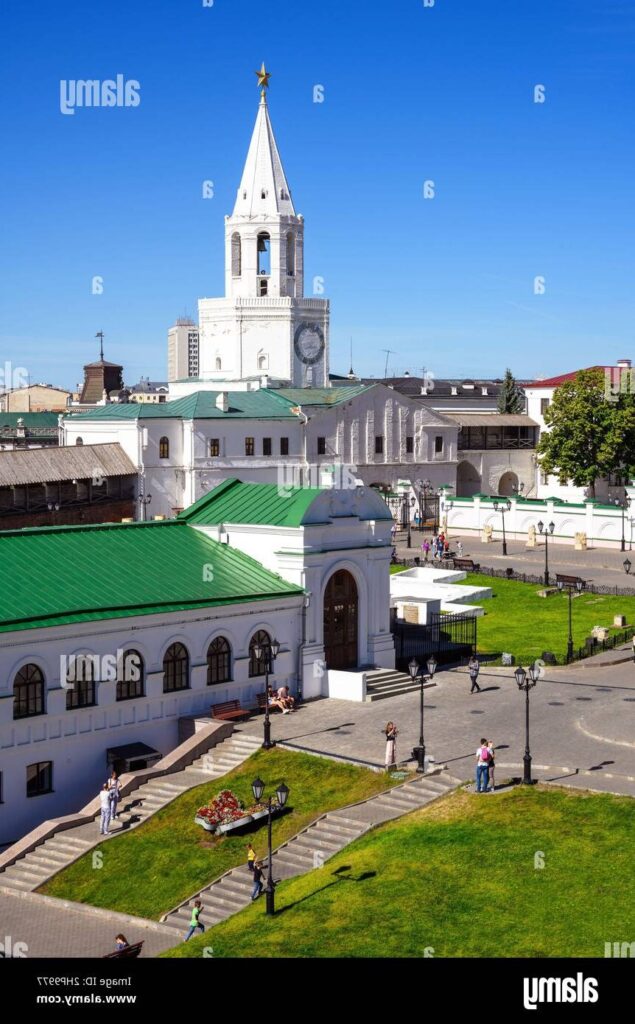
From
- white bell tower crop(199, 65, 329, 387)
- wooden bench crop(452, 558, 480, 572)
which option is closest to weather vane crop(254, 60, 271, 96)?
white bell tower crop(199, 65, 329, 387)

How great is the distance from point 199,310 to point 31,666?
65.4m

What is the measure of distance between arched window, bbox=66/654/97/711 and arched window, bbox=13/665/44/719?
2.53ft

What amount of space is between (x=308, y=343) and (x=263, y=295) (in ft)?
15.2

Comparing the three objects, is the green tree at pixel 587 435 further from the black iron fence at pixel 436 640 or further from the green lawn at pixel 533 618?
the black iron fence at pixel 436 640

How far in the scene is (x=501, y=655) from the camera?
149 ft

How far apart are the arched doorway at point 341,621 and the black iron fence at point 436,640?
2209mm

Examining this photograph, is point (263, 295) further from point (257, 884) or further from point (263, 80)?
point (257, 884)

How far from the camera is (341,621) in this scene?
40562 mm

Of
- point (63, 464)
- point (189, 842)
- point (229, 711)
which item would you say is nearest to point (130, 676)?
point (229, 711)

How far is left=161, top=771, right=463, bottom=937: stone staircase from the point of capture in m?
27.0

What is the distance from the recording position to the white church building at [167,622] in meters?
32.7

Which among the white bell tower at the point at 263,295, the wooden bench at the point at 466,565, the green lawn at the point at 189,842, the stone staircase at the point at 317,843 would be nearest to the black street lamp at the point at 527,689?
the stone staircase at the point at 317,843

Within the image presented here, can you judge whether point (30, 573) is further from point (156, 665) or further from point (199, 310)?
point (199, 310)
